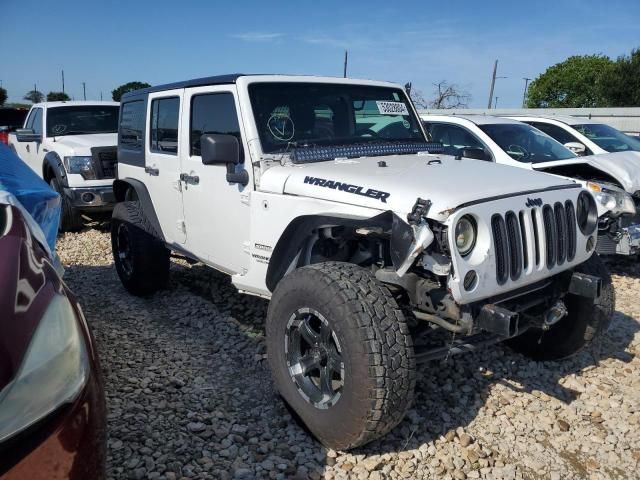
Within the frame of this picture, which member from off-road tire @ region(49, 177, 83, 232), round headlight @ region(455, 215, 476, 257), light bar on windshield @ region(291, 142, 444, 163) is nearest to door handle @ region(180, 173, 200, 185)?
light bar on windshield @ region(291, 142, 444, 163)

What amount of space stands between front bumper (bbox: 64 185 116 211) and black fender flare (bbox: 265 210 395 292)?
15.0 feet

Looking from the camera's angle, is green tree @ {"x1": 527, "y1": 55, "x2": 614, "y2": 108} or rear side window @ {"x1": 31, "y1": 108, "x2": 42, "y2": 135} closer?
rear side window @ {"x1": 31, "y1": 108, "x2": 42, "y2": 135}

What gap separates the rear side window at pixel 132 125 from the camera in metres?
5.11

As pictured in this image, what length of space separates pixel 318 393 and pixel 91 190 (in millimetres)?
5516

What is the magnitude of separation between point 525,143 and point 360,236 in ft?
15.3

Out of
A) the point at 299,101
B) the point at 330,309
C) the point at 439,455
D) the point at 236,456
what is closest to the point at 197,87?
the point at 299,101

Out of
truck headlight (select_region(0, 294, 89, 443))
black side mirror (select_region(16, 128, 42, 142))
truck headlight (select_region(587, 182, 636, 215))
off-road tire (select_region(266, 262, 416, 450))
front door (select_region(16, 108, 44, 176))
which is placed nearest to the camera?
truck headlight (select_region(0, 294, 89, 443))

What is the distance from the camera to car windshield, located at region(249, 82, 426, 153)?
3.68 metres

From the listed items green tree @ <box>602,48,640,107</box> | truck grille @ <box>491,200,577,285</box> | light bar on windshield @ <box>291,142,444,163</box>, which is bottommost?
truck grille @ <box>491,200,577,285</box>

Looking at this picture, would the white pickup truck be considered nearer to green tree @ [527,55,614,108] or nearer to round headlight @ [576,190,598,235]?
round headlight @ [576,190,598,235]

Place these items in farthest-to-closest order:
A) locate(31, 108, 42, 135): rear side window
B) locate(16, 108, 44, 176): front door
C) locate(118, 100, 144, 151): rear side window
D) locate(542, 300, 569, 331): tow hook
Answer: locate(31, 108, 42, 135): rear side window
locate(16, 108, 44, 176): front door
locate(118, 100, 144, 151): rear side window
locate(542, 300, 569, 331): tow hook

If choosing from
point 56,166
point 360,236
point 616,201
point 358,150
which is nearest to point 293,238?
point 360,236

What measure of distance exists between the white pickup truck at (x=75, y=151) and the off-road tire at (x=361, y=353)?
5.40m

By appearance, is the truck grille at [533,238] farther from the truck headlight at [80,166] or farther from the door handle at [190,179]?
the truck headlight at [80,166]
